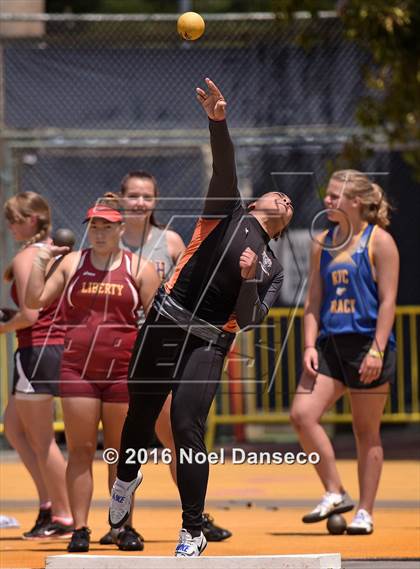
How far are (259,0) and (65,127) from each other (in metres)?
14.8

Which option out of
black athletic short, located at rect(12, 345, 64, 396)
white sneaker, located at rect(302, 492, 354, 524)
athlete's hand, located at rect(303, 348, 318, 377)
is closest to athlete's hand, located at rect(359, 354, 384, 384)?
athlete's hand, located at rect(303, 348, 318, 377)

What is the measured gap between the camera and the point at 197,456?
7.37 m

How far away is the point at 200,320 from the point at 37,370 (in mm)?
2309

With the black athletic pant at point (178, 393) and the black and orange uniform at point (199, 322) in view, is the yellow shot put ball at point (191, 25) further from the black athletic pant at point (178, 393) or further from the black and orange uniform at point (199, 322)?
the black athletic pant at point (178, 393)

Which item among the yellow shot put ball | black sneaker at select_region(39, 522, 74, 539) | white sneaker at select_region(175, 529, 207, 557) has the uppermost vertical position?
the yellow shot put ball

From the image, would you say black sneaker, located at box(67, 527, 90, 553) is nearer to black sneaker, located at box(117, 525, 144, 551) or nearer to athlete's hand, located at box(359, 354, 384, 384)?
black sneaker, located at box(117, 525, 144, 551)

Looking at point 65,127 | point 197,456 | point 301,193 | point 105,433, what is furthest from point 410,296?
point 197,456

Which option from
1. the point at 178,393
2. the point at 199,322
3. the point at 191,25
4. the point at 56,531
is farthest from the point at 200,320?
the point at 56,531

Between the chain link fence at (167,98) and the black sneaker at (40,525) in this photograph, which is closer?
the black sneaker at (40,525)

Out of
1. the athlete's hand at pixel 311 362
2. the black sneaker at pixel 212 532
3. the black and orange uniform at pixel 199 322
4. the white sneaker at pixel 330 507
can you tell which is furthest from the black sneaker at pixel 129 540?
the athlete's hand at pixel 311 362

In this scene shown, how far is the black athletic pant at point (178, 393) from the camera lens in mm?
7367

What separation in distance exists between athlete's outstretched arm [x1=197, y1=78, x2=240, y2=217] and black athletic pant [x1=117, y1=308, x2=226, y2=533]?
0.69 meters

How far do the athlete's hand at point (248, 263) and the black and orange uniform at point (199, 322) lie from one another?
115 millimetres

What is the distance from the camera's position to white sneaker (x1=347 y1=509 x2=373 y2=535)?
30.8 ft
